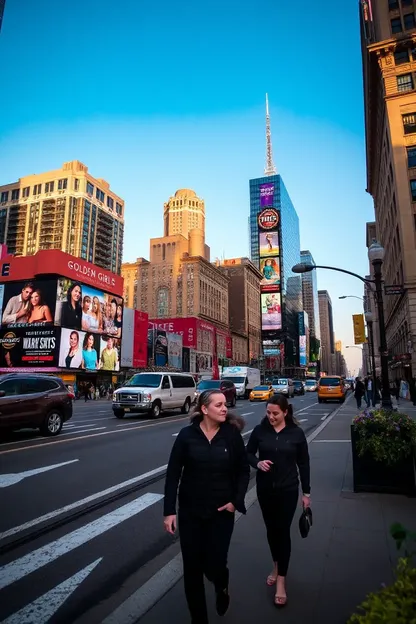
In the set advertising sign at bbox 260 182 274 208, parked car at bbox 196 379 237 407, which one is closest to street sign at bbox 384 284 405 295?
parked car at bbox 196 379 237 407

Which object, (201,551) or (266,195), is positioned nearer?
(201,551)

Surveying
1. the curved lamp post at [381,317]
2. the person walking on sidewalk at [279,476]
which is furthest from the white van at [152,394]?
the person walking on sidewalk at [279,476]

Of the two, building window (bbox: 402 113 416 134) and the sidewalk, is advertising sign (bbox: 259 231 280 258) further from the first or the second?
the sidewalk

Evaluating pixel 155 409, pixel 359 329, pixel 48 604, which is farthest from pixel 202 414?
pixel 359 329

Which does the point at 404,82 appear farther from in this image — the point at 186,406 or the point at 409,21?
the point at 186,406

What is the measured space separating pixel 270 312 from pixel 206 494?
453 feet

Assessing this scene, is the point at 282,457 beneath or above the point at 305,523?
above

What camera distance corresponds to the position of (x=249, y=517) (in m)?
5.51

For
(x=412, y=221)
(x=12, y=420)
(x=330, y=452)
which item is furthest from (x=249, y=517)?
(x=412, y=221)

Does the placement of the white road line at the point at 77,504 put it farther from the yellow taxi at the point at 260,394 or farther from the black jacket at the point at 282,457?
the yellow taxi at the point at 260,394

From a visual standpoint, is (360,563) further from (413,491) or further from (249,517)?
(413,491)

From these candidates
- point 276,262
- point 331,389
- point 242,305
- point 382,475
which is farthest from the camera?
point 242,305

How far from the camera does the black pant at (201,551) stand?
9.12 ft

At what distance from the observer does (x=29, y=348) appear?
5422 centimetres
